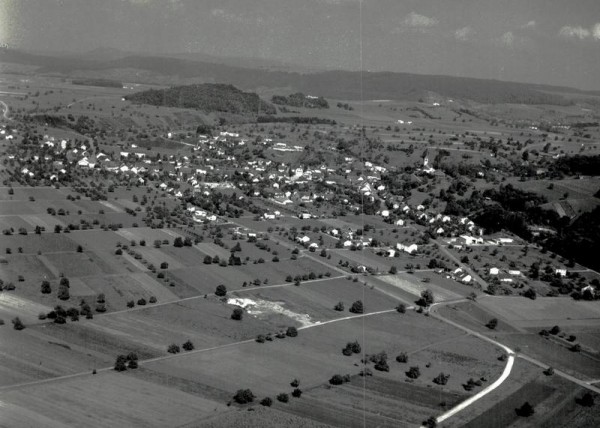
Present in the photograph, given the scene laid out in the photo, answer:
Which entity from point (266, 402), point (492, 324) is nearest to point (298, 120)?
point (492, 324)

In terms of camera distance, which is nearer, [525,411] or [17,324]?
[525,411]

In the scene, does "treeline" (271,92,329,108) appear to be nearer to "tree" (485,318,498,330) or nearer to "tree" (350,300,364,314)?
"tree" (350,300,364,314)

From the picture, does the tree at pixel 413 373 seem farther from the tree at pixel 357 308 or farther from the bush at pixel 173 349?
the bush at pixel 173 349

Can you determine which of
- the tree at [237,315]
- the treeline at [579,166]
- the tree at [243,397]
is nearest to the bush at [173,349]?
the tree at [243,397]

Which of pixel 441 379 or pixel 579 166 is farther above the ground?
pixel 579 166

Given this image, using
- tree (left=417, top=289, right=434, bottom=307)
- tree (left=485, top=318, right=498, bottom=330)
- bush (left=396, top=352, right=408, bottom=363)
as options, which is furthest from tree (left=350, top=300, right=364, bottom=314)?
bush (left=396, top=352, right=408, bottom=363)

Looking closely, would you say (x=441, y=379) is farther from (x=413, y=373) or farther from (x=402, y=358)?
(x=402, y=358)

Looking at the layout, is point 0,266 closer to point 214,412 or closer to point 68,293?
point 68,293
